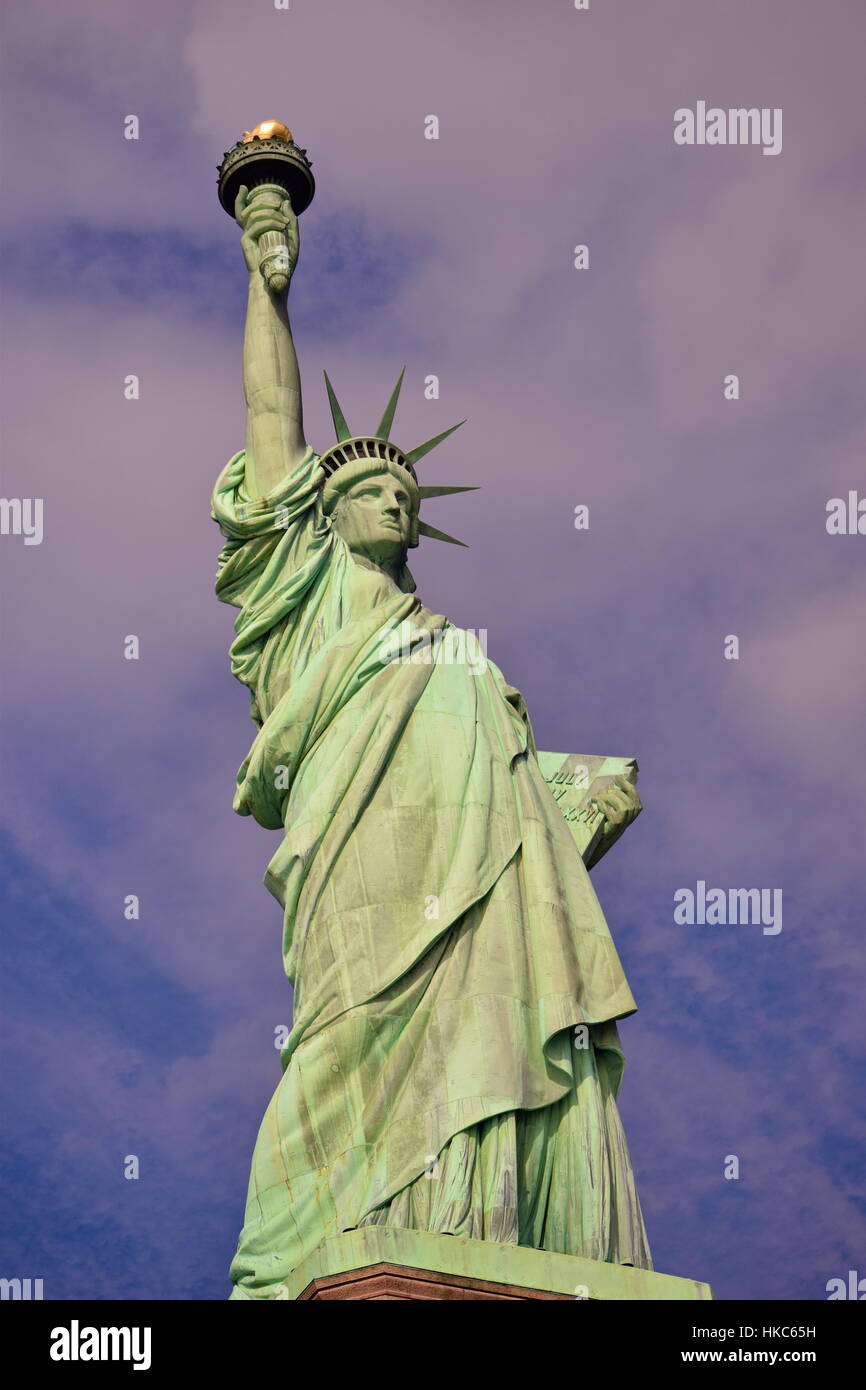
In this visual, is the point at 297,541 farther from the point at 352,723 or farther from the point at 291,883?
the point at 291,883

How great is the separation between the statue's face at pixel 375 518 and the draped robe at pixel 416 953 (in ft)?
2.03

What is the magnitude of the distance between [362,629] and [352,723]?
1.10 m

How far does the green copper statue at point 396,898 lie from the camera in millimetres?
18031

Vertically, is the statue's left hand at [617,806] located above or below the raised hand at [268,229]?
below

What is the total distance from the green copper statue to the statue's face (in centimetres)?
2

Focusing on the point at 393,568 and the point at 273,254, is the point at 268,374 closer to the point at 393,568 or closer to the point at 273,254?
the point at 273,254

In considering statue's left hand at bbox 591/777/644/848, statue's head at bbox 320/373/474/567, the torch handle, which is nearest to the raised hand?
the torch handle

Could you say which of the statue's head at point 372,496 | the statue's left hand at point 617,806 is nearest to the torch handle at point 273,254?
the statue's head at point 372,496

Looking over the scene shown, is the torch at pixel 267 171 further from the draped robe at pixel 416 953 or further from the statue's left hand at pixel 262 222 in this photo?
the draped robe at pixel 416 953

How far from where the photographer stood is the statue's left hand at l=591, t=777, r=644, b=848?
69.1 ft

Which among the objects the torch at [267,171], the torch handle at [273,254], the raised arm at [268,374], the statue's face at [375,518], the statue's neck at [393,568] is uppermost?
the torch at [267,171]

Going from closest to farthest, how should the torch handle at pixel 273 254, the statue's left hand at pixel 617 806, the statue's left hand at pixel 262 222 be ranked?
the statue's left hand at pixel 617 806
the torch handle at pixel 273 254
the statue's left hand at pixel 262 222

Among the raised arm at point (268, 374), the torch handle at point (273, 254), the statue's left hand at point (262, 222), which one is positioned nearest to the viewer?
the raised arm at point (268, 374)
